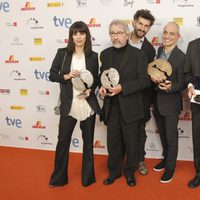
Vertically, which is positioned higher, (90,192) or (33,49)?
(33,49)

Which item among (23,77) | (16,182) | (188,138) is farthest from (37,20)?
(188,138)

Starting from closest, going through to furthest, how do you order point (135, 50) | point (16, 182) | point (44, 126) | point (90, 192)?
point (135, 50) < point (90, 192) < point (16, 182) < point (44, 126)

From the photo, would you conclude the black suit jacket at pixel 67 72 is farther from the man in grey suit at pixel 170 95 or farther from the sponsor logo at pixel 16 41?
the sponsor logo at pixel 16 41

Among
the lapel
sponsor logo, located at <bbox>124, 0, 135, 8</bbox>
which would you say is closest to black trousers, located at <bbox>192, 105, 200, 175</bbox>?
the lapel

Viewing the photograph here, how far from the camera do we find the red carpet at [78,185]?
7.64ft

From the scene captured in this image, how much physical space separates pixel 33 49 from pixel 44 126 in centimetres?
87

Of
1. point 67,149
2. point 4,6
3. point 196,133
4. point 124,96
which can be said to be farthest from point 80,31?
point 4,6

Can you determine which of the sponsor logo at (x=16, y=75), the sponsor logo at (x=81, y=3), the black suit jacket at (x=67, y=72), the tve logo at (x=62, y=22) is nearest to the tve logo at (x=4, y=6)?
the tve logo at (x=62, y=22)

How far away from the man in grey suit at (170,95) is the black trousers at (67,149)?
2.01 ft

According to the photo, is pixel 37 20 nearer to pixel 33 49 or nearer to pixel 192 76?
pixel 33 49

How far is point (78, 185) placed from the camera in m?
2.49

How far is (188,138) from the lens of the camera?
2.96 metres

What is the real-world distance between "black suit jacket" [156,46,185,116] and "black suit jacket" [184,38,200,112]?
0.13ft

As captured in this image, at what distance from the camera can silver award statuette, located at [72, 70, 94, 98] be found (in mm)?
2141
